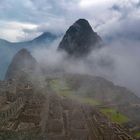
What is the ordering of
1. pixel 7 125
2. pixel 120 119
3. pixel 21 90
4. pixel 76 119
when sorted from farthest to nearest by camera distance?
pixel 21 90
pixel 120 119
pixel 76 119
pixel 7 125

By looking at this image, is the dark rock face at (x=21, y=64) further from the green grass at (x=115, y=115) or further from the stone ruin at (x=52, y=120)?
the green grass at (x=115, y=115)

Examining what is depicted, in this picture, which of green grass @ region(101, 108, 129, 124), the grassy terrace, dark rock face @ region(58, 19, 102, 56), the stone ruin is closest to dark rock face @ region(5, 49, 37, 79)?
the grassy terrace

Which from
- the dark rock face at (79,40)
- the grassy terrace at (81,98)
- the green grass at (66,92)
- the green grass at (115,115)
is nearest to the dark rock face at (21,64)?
the green grass at (66,92)

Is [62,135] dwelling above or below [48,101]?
below

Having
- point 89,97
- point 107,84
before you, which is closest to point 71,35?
point 107,84

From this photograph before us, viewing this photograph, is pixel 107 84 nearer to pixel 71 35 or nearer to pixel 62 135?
pixel 62 135
